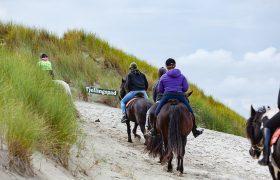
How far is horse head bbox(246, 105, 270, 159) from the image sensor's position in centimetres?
847

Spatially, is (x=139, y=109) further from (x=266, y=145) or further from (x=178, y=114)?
(x=266, y=145)

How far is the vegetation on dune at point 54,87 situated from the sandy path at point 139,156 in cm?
78

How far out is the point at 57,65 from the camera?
25234mm

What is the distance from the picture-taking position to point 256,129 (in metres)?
8.56

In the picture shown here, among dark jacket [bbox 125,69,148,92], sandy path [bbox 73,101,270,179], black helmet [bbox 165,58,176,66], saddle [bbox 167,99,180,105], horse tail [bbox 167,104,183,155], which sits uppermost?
black helmet [bbox 165,58,176,66]

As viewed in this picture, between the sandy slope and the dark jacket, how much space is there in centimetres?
148

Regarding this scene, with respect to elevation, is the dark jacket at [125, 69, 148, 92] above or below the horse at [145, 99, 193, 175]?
above

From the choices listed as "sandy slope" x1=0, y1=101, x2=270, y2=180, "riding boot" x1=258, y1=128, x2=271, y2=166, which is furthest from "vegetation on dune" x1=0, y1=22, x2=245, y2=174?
"riding boot" x1=258, y1=128, x2=271, y2=166

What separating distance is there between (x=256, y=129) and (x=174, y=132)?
2.89 m

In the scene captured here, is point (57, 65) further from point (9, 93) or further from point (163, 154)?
point (9, 93)

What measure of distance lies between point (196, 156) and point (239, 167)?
1.25 m

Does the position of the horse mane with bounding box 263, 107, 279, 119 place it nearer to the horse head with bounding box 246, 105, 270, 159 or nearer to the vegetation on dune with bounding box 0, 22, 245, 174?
the horse head with bounding box 246, 105, 270, 159

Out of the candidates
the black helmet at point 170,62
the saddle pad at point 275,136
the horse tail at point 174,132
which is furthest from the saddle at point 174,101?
the saddle pad at point 275,136

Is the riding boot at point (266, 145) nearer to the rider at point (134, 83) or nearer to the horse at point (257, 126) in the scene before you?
the horse at point (257, 126)
